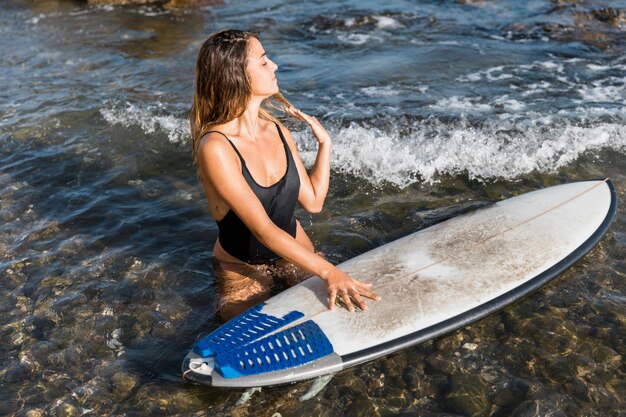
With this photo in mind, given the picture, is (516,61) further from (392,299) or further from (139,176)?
(392,299)

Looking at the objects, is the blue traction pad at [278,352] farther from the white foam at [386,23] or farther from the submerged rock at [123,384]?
the white foam at [386,23]

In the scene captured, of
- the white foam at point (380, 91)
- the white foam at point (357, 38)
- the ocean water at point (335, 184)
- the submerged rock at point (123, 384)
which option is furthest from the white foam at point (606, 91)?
the submerged rock at point (123, 384)

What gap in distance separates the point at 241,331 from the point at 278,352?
28 centimetres

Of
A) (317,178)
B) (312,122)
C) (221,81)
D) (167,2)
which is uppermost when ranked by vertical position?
(221,81)

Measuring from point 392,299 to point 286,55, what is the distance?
22.6 feet

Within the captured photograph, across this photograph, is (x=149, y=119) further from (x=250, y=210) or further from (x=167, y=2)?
(x=167, y=2)

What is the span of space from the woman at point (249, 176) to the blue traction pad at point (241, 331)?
0.89 feet

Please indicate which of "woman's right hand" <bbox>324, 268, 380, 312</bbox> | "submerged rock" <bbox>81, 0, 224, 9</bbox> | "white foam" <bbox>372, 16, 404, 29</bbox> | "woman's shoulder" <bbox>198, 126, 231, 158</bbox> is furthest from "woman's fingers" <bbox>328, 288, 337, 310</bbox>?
"submerged rock" <bbox>81, 0, 224, 9</bbox>

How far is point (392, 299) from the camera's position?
4082mm

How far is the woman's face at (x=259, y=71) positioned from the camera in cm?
384

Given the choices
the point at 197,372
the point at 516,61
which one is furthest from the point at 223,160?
the point at 516,61

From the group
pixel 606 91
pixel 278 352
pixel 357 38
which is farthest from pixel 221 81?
pixel 357 38

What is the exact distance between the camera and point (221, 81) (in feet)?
12.5

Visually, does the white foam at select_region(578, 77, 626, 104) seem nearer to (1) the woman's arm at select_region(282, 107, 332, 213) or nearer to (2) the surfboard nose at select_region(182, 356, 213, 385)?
(1) the woman's arm at select_region(282, 107, 332, 213)
